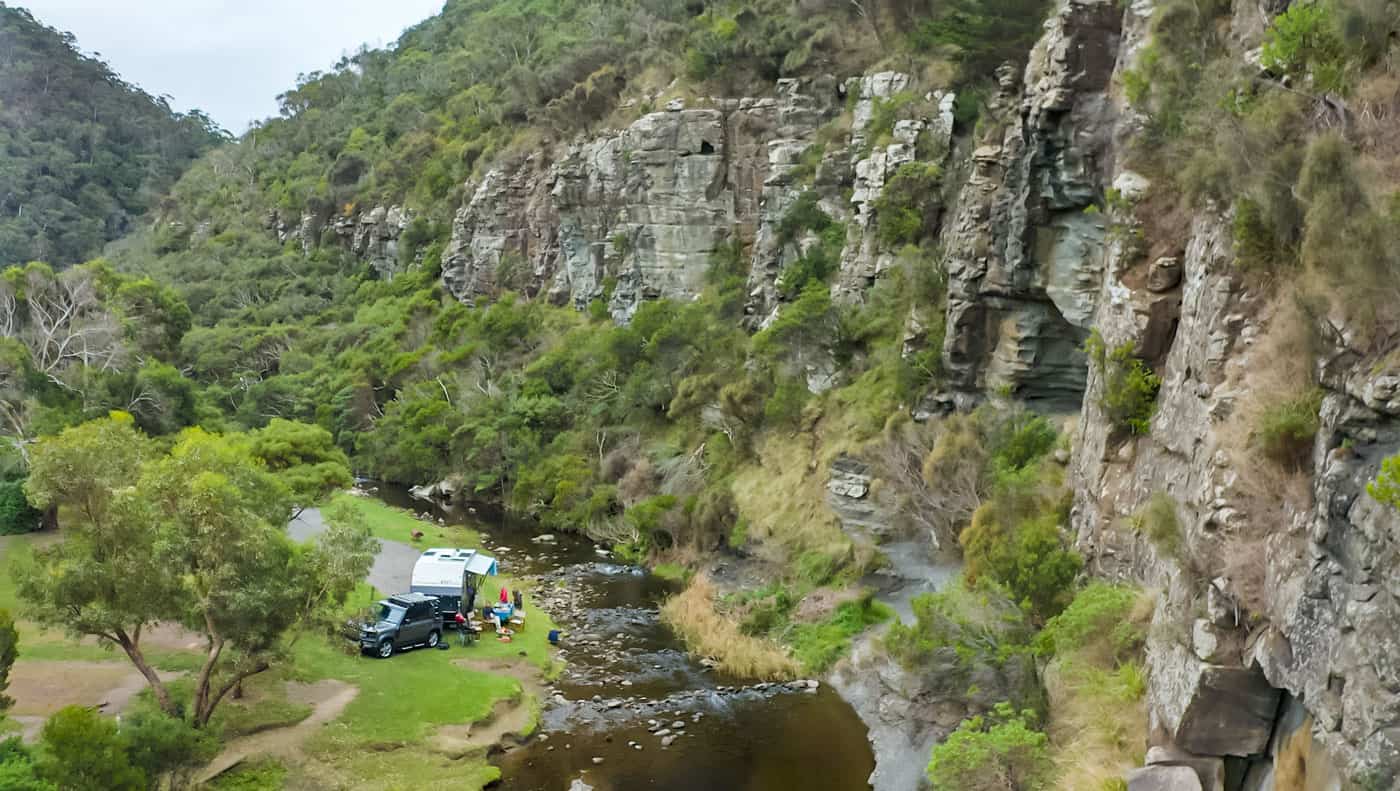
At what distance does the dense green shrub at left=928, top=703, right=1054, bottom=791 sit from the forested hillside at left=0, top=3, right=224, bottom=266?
99264 mm

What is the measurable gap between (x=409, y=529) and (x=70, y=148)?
99135mm

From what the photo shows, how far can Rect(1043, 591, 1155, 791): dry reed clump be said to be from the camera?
12.7 m

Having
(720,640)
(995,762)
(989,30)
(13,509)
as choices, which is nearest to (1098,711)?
(995,762)

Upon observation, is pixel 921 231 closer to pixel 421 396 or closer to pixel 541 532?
pixel 541 532

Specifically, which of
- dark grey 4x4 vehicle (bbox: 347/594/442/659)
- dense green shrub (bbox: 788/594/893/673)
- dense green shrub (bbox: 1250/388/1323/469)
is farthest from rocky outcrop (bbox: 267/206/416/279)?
dense green shrub (bbox: 1250/388/1323/469)

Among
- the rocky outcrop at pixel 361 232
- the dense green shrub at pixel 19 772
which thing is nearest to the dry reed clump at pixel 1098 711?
the dense green shrub at pixel 19 772

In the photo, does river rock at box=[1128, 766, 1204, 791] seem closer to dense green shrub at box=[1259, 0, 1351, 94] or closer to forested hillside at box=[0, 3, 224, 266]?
dense green shrub at box=[1259, 0, 1351, 94]

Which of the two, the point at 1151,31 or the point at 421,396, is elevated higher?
the point at 1151,31


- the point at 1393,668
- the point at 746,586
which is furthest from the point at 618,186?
the point at 1393,668

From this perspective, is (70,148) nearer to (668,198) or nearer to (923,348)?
(668,198)

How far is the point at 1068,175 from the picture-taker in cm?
2341

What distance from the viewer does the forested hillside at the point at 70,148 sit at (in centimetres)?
9506

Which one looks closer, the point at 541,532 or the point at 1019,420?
the point at 1019,420

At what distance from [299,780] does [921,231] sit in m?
27.7
